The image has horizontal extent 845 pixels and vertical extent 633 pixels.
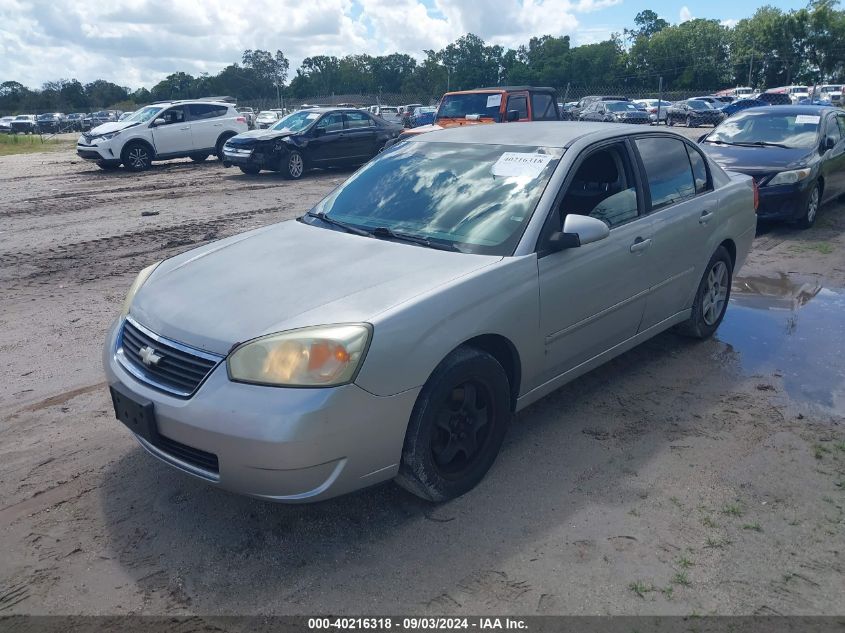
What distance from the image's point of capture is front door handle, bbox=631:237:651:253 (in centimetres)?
428

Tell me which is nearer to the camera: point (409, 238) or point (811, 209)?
point (409, 238)

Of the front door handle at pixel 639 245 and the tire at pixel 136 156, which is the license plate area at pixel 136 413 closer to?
the front door handle at pixel 639 245

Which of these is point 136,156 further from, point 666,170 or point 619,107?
point 619,107

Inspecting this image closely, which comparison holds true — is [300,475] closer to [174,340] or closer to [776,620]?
[174,340]

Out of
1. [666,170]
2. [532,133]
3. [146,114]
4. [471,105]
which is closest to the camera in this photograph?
[532,133]

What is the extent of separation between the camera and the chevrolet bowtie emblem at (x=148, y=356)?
3.09m

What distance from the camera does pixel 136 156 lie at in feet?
60.8

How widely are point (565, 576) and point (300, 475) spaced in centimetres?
113

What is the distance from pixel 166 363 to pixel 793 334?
482 centimetres

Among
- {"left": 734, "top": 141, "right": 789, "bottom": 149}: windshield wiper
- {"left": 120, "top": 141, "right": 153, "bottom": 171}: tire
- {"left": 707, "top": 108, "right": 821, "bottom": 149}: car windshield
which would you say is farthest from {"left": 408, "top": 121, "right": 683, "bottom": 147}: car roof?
{"left": 120, "top": 141, "right": 153, "bottom": 171}: tire

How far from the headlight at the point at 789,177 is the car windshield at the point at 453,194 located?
6.43 metres

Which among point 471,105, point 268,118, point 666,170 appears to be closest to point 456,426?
point 666,170

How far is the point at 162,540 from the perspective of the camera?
307 cm

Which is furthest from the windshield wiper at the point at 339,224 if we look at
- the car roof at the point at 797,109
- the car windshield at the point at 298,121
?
the car windshield at the point at 298,121
